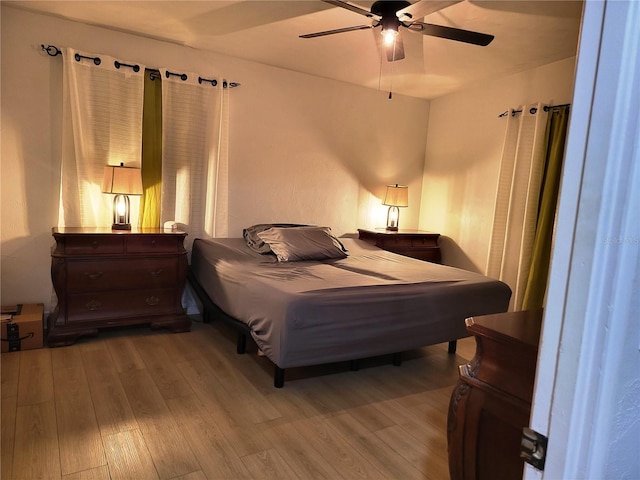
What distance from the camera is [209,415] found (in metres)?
2.12

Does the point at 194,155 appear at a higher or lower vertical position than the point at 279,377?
higher

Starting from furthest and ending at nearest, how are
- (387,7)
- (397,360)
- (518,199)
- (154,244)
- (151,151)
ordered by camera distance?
(518,199) → (151,151) → (154,244) → (397,360) → (387,7)

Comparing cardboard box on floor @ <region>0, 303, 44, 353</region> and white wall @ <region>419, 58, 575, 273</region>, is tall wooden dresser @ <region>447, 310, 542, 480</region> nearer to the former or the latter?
cardboard box on floor @ <region>0, 303, 44, 353</region>

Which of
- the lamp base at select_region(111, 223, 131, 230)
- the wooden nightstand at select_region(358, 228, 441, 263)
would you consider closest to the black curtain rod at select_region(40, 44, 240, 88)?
the lamp base at select_region(111, 223, 131, 230)

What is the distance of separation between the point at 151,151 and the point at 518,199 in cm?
336

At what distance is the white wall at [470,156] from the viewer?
3871mm

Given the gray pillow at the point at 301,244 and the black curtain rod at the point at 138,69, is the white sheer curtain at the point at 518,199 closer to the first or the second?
the gray pillow at the point at 301,244

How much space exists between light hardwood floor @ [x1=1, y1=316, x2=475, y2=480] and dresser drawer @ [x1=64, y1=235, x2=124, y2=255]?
68cm

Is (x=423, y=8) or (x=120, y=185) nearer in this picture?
(x=423, y=8)

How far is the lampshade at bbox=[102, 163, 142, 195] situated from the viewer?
3.08 meters

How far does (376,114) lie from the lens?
15.2 feet

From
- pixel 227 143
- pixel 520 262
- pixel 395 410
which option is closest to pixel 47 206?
pixel 227 143

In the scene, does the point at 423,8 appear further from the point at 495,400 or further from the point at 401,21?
the point at 495,400

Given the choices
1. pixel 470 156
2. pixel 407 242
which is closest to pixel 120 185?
pixel 407 242
